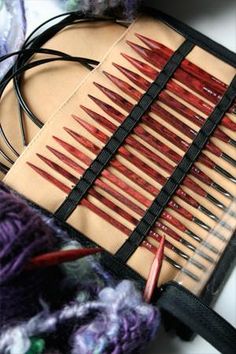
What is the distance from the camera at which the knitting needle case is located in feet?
1.76

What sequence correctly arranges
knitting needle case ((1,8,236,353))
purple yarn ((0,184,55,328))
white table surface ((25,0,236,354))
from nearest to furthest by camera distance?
1. purple yarn ((0,184,55,328))
2. knitting needle case ((1,8,236,353))
3. white table surface ((25,0,236,354))

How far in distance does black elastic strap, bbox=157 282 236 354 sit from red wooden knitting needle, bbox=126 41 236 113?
0.69 feet

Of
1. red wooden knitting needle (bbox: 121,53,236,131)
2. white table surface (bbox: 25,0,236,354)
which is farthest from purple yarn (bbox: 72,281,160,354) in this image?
white table surface (bbox: 25,0,236,354)

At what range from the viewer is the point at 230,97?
0.59 meters

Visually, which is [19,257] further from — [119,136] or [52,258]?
[119,136]

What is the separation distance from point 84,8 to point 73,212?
0.22 metres

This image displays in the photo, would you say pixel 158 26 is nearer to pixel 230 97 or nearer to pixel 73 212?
pixel 230 97

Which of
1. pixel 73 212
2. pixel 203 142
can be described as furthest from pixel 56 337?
pixel 203 142

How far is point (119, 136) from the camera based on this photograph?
56 centimetres

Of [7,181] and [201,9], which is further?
[201,9]

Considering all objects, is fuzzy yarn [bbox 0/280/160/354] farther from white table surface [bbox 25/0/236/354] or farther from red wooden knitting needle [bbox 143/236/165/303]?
white table surface [bbox 25/0/236/354]

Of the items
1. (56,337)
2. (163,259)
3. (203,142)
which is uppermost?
(203,142)

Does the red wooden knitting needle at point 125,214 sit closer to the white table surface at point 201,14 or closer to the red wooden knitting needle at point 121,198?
the red wooden knitting needle at point 121,198

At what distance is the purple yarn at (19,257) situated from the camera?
16.2 inches
